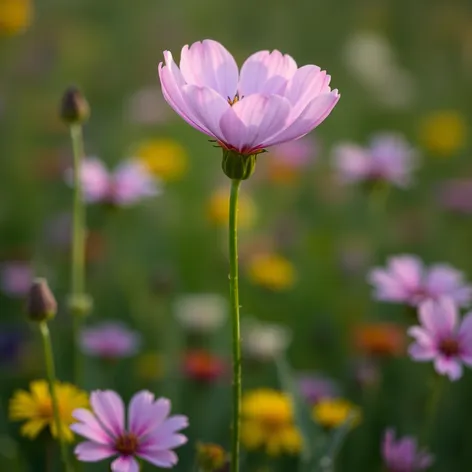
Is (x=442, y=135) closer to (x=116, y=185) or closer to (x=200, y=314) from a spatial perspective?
(x=200, y=314)

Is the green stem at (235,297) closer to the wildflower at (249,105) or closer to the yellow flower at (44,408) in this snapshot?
the wildflower at (249,105)

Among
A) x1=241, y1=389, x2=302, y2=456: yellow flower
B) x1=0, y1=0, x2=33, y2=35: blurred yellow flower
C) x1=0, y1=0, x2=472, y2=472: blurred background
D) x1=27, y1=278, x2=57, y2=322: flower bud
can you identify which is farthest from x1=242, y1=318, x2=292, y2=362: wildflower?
x1=0, y1=0, x2=33, y2=35: blurred yellow flower

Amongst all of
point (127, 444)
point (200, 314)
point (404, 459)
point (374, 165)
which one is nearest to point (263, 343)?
point (200, 314)

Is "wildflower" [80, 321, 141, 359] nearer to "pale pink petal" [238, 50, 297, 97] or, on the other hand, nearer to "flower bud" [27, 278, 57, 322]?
"flower bud" [27, 278, 57, 322]

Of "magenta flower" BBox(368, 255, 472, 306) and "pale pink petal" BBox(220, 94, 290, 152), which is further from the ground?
"pale pink petal" BBox(220, 94, 290, 152)

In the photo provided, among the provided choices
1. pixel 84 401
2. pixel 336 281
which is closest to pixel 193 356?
pixel 84 401

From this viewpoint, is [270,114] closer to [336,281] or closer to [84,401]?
[84,401]
